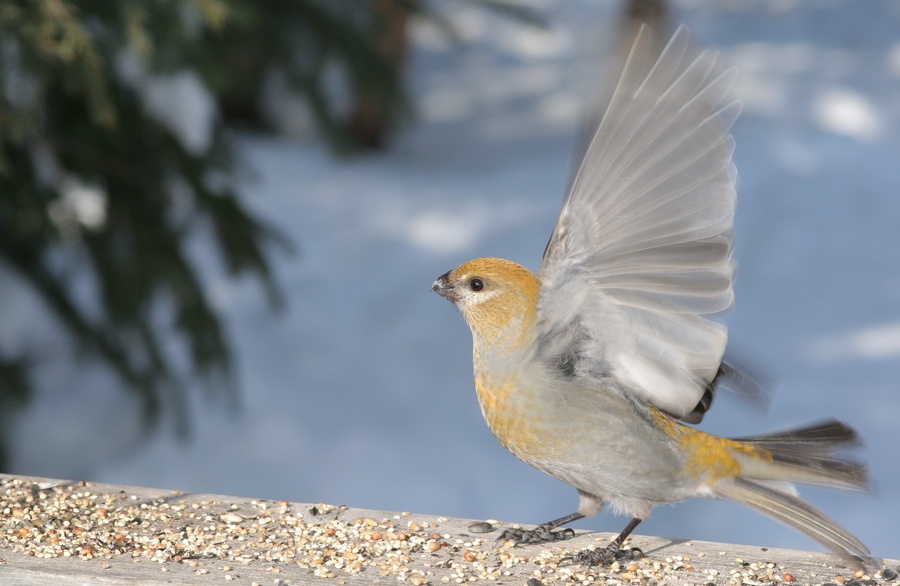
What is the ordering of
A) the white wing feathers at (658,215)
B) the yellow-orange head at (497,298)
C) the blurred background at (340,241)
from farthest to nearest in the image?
the blurred background at (340,241), the yellow-orange head at (497,298), the white wing feathers at (658,215)

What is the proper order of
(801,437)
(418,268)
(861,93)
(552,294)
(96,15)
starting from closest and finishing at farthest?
(552,294) < (801,437) < (96,15) < (418,268) < (861,93)

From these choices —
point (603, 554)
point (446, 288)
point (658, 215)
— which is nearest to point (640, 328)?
point (658, 215)

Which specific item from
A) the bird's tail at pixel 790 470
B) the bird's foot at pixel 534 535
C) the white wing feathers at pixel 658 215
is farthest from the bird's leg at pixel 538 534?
the white wing feathers at pixel 658 215

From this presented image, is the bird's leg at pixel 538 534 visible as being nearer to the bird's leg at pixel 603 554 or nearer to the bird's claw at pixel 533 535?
the bird's claw at pixel 533 535

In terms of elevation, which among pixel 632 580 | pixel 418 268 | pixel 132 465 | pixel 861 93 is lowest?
pixel 632 580

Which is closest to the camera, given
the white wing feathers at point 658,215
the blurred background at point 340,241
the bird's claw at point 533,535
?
the white wing feathers at point 658,215

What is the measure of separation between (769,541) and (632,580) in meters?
3.44

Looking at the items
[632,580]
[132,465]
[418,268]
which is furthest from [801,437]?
[418,268]

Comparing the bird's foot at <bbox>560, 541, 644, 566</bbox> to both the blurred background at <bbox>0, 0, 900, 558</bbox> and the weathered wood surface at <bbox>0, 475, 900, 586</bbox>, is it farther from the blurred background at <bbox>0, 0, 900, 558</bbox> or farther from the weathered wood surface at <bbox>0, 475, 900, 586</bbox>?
the blurred background at <bbox>0, 0, 900, 558</bbox>

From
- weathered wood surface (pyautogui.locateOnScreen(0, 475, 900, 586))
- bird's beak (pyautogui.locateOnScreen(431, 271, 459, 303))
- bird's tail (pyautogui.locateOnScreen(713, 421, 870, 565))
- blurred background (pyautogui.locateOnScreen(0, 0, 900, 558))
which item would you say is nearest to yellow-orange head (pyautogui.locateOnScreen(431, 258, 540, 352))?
bird's beak (pyautogui.locateOnScreen(431, 271, 459, 303))

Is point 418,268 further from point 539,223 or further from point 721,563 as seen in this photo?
point 721,563

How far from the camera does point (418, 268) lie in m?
8.76

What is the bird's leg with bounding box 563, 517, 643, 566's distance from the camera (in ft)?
7.89

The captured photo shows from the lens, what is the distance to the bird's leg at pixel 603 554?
2.41 metres
